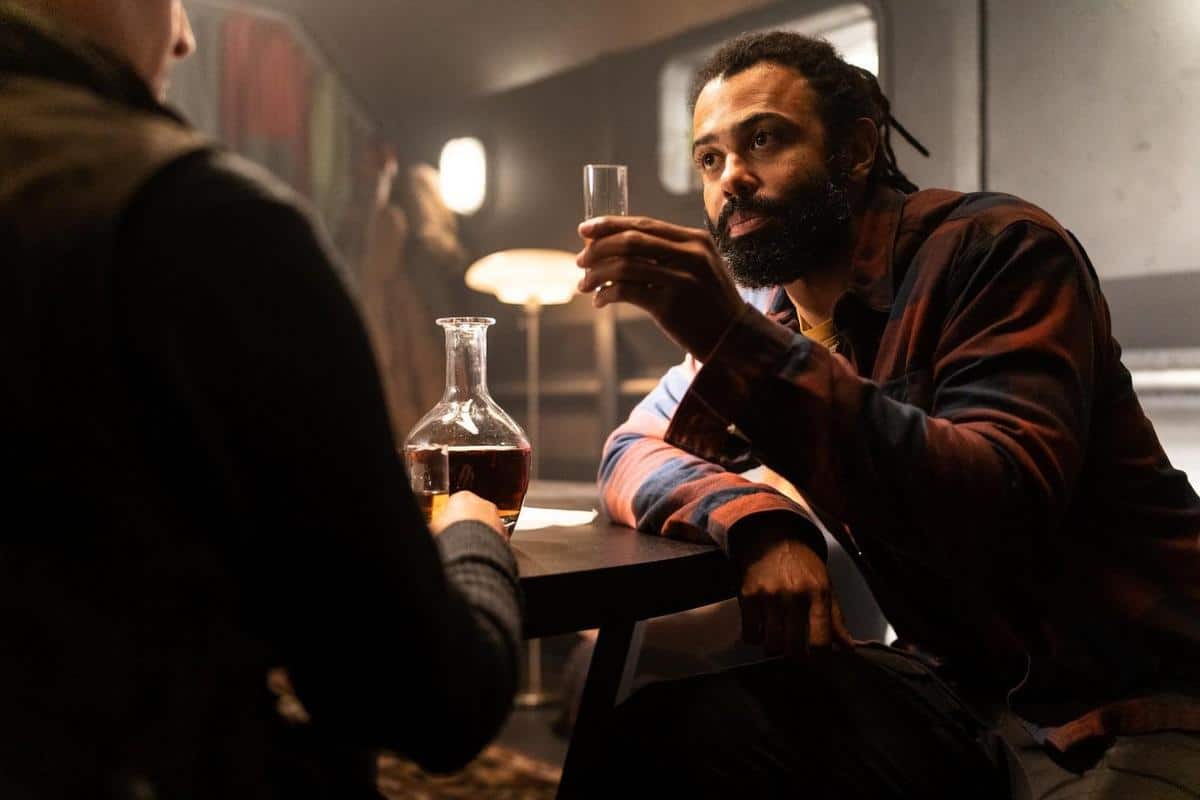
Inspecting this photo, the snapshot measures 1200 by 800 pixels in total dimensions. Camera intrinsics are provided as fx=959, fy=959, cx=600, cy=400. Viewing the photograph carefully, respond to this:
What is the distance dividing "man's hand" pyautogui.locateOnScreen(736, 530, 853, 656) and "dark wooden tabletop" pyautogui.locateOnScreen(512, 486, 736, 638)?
5cm

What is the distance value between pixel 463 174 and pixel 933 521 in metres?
3.44

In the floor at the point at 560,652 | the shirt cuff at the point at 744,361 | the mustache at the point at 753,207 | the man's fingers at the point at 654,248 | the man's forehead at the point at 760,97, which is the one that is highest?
the man's forehead at the point at 760,97

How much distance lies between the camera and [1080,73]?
2.25 metres

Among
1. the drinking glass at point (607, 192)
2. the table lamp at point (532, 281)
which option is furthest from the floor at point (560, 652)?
the drinking glass at point (607, 192)

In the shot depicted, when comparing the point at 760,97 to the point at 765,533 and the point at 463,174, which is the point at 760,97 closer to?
the point at 765,533

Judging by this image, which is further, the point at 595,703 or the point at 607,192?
the point at 595,703

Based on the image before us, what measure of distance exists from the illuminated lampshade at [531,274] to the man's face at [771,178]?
75.0 inches

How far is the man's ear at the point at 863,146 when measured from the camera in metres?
1.40

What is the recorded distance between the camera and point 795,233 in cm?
131

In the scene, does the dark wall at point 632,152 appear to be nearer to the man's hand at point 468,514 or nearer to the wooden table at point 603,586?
the wooden table at point 603,586

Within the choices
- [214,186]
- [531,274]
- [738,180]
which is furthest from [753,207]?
[531,274]

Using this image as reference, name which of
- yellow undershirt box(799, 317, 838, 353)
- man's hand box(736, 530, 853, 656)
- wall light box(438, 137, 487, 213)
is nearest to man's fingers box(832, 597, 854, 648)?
man's hand box(736, 530, 853, 656)

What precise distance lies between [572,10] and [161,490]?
136 inches

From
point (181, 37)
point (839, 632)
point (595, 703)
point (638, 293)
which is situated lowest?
point (595, 703)
